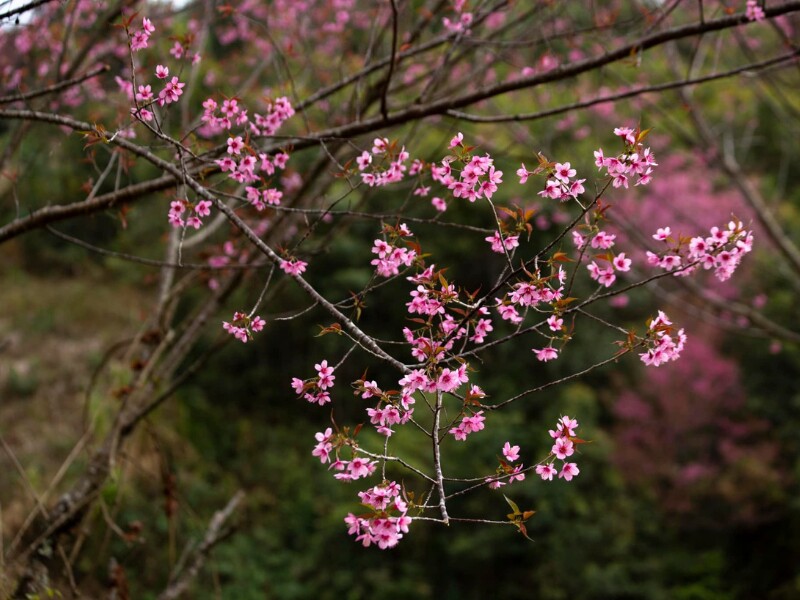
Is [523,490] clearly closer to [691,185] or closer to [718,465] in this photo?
[718,465]

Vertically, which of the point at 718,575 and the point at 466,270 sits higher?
the point at 466,270

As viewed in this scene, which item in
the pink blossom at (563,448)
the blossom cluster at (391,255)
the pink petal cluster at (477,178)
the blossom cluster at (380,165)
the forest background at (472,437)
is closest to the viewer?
the pink blossom at (563,448)

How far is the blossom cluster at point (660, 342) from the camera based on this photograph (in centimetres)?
151

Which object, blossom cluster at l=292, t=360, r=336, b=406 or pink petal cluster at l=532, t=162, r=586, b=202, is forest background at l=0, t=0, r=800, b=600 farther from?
blossom cluster at l=292, t=360, r=336, b=406

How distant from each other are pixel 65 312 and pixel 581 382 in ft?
23.9

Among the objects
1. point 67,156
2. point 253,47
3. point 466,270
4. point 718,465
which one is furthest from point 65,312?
point 718,465

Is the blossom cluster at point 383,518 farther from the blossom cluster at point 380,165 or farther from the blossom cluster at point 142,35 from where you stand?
the blossom cluster at point 142,35

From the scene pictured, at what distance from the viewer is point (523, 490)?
8.01 metres

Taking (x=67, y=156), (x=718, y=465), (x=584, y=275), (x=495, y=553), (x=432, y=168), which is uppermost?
(x=67, y=156)

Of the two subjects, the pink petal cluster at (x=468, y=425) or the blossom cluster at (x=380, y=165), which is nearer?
the pink petal cluster at (x=468, y=425)

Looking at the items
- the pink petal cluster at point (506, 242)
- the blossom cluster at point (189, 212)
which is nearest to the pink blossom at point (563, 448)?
the pink petal cluster at point (506, 242)

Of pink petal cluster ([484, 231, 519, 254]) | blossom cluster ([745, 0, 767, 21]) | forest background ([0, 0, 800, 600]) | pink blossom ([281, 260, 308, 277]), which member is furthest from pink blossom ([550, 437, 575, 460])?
forest background ([0, 0, 800, 600])

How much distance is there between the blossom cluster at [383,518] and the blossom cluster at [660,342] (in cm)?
59

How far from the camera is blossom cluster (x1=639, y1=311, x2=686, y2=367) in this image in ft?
4.94
